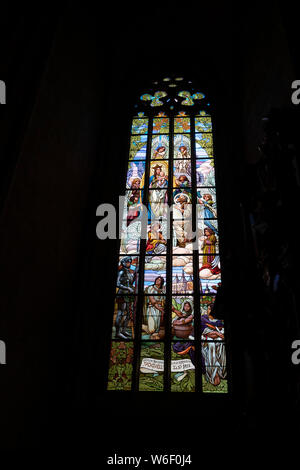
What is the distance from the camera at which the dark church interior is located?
274 cm

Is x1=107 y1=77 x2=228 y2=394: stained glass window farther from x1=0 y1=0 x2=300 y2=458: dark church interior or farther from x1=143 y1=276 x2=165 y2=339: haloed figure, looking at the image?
x1=0 y1=0 x2=300 y2=458: dark church interior

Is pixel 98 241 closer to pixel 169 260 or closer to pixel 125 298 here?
pixel 125 298

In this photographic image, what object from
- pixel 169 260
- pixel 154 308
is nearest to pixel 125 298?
pixel 154 308

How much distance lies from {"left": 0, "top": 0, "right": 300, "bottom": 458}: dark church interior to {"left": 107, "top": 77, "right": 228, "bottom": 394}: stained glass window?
0.15 metres

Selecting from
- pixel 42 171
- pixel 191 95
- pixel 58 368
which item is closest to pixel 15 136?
pixel 42 171

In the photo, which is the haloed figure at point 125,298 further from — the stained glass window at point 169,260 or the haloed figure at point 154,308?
the haloed figure at point 154,308

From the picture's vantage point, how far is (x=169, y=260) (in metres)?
4.85

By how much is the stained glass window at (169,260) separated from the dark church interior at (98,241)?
0.15 m

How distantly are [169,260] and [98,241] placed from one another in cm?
86

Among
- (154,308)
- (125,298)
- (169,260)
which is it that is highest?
(169,260)

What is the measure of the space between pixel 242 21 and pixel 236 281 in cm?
460

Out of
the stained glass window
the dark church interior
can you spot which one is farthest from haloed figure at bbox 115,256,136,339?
the dark church interior

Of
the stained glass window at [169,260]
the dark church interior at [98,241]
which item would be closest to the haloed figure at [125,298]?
the stained glass window at [169,260]

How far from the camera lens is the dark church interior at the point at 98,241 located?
2738mm
